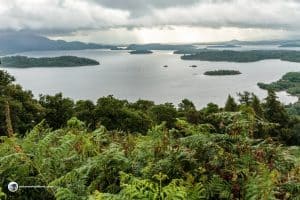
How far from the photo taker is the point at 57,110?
3912 cm

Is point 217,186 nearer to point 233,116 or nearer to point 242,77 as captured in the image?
point 233,116

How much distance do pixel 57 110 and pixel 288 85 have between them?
10944cm

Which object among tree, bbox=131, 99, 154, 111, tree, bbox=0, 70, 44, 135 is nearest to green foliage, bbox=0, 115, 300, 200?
tree, bbox=0, 70, 44, 135

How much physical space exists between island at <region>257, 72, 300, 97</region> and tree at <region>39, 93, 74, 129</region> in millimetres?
87567

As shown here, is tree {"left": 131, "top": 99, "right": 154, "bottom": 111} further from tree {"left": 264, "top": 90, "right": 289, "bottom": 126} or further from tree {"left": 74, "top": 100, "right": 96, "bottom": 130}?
tree {"left": 264, "top": 90, "right": 289, "bottom": 126}

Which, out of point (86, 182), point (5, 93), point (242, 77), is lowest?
point (242, 77)

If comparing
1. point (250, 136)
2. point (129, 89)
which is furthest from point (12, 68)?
point (250, 136)

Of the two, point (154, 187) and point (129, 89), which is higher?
point (154, 187)

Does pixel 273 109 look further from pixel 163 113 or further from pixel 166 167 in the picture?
pixel 166 167

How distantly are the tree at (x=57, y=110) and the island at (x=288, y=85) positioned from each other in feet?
287

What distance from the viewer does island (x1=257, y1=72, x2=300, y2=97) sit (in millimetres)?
124525

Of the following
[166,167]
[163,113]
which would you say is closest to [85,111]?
[163,113]

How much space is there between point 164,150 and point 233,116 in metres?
0.81

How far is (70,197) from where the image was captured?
11.9 ft
